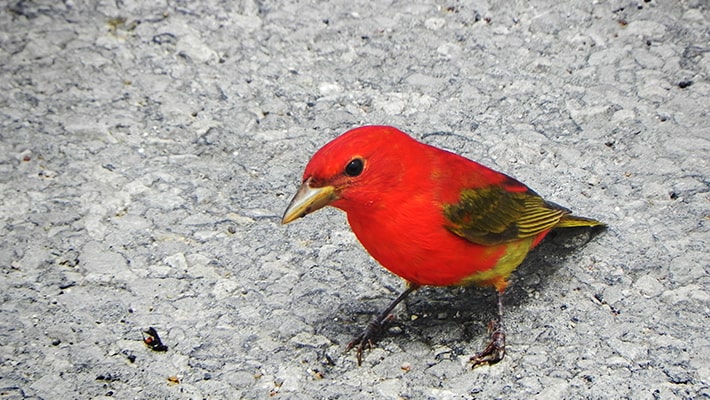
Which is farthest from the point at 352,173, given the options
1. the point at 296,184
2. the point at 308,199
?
the point at 296,184

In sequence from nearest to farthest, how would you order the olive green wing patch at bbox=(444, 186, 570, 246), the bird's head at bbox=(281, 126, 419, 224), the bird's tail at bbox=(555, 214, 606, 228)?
1. the bird's head at bbox=(281, 126, 419, 224)
2. the olive green wing patch at bbox=(444, 186, 570, 246)
3. the bird's tail at bbox=(555, 214, 606, 228)

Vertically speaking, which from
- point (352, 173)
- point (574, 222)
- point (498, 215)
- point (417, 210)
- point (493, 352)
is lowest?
point (493, 352)

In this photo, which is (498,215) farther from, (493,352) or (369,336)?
(369,336)

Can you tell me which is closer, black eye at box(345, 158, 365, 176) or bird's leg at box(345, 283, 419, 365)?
black eye at box(345, 158, 365, 176)

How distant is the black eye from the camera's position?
11.9 feet

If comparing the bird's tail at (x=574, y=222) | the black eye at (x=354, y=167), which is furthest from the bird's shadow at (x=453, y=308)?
the black eye at (x=354, y=167)

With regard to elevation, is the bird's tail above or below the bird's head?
below

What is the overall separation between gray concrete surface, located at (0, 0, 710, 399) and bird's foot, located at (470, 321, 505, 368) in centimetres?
5

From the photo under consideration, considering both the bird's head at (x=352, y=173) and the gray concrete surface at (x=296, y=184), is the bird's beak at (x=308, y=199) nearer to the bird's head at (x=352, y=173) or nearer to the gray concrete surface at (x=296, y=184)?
the bird's head at (x=352, y=173)

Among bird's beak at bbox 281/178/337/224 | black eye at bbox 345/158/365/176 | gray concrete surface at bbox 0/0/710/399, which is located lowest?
gray concrete surface at bbox 0/0/710/399

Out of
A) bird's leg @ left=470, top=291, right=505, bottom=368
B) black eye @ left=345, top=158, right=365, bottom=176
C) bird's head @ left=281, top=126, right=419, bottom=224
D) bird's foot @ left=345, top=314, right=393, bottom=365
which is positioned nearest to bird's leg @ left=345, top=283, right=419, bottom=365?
bird's foot @ left=345, top=314, right=393, bottom=365

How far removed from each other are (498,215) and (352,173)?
0.73 metres

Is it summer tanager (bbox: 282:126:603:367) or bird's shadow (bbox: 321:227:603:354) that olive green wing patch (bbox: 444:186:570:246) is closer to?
summer tanager (bbox: 282:126:603:367)

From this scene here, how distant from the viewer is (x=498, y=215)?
4.05m
